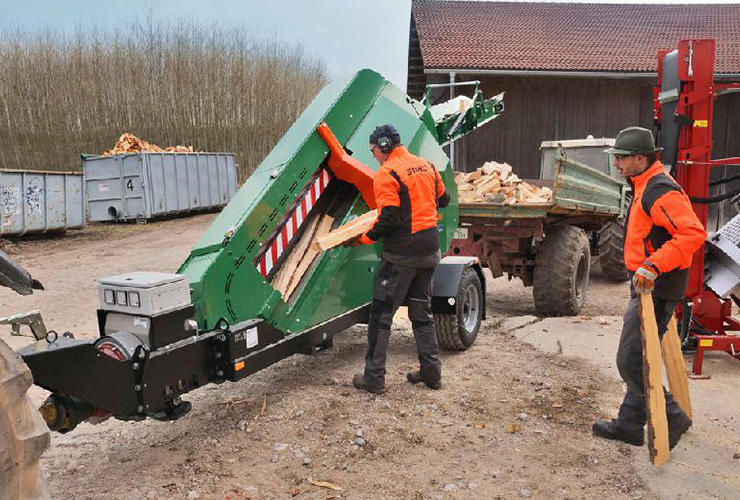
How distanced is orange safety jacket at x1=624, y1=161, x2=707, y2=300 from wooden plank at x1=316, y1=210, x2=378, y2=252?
1.74 meters

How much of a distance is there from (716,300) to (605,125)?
1177cm

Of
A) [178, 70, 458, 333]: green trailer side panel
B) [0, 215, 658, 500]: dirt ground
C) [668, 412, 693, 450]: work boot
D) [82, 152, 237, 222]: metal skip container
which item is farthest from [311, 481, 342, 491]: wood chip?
[82, 152, 237, 222]: metal skip container

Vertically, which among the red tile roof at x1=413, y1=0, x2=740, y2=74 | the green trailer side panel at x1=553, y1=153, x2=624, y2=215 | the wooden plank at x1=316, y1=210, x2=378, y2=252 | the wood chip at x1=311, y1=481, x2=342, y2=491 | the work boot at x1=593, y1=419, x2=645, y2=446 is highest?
the red tile roof at x1=413, y1=0, x2=740, y2=74

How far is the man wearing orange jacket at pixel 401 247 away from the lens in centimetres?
452

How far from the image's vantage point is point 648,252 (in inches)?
145

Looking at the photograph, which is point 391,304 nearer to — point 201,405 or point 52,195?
point 201,405

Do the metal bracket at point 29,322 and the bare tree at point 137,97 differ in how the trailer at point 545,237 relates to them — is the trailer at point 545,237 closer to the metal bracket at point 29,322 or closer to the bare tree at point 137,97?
the metal bracket at point 29,322

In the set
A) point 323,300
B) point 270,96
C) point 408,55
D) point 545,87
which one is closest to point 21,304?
point 323,300

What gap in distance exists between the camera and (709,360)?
18.4 feet

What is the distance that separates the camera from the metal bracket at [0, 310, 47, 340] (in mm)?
2717

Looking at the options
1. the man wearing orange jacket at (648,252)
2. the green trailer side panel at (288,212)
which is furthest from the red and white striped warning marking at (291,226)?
the man wearing orange jacket at (648,252)

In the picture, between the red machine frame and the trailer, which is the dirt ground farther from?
the trailer

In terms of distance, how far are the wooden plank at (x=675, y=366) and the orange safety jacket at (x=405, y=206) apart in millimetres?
1669

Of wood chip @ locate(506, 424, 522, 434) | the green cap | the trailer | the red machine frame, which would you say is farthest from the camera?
the trailer
